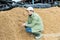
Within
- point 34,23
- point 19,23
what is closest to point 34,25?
point 34,23

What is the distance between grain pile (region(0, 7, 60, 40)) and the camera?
8445 millimetres

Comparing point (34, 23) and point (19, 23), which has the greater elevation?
point (34, 23)

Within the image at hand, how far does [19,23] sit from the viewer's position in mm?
9109

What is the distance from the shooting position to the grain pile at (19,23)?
8445 mm

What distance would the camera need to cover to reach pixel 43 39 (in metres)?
8.71

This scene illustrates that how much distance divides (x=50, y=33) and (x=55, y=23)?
2.81ft

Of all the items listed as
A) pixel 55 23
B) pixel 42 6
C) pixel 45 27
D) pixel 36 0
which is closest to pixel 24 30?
pixel 45 27

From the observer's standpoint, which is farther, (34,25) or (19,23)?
(19,23)

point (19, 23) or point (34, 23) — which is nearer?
point (34, 23)

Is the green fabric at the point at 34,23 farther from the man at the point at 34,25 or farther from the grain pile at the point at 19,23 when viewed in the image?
the grain pile at the point at 19,23

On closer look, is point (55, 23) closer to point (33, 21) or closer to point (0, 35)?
point (33, 21)

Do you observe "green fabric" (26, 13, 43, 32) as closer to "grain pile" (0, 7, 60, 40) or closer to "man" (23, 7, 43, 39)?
"man" (23, 7, 43, 39)

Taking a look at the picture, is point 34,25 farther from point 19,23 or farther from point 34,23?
point 19,23

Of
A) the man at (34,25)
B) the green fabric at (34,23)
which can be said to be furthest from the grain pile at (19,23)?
the green fabric at (34,23)
